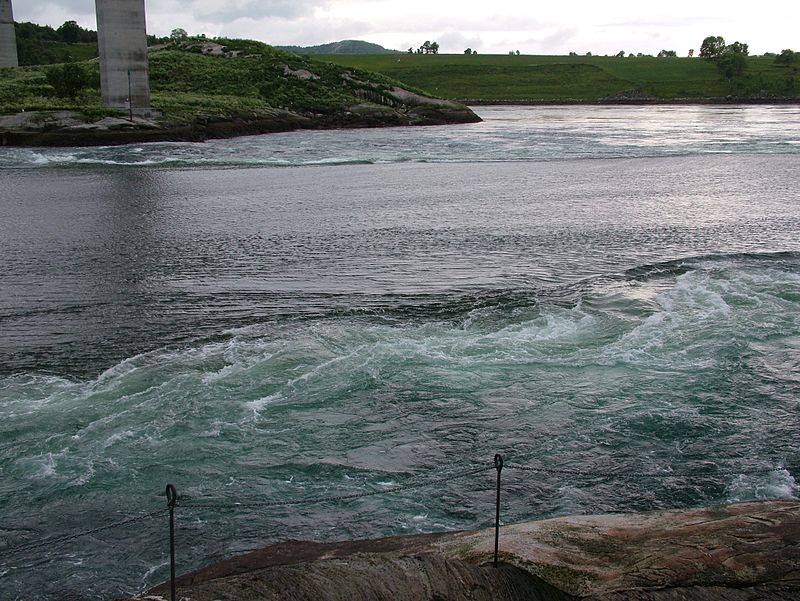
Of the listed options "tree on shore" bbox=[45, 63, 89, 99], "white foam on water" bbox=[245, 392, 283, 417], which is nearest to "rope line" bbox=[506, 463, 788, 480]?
"white foam on water" bbox=[245, 392, 283, 417]

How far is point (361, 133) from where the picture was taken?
2729 inches

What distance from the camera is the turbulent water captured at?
11484mm

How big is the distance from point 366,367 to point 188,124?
50.1m

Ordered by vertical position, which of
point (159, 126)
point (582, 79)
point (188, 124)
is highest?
point (582, 79)

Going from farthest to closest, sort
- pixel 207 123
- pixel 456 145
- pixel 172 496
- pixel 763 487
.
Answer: pixel 207 123
pixel 456 145
pixel 763 487
pixel 172 496

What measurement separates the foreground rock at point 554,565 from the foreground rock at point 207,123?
5115 cm

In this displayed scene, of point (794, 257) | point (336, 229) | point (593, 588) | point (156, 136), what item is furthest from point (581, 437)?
point (156, 136)

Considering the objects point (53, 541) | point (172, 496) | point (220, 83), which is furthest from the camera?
point (220, 83)

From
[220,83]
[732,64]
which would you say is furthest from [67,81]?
[732,64]

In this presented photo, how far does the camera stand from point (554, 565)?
8.66 meters

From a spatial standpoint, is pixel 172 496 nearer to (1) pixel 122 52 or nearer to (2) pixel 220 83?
(1) pixel 122 52

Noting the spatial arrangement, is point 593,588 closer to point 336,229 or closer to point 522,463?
point 522,463

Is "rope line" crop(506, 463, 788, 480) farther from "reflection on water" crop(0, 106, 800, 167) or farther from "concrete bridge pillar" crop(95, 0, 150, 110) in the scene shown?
"concrete bridge pillar" crop(95, 0, 150, 110)

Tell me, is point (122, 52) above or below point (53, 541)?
above
